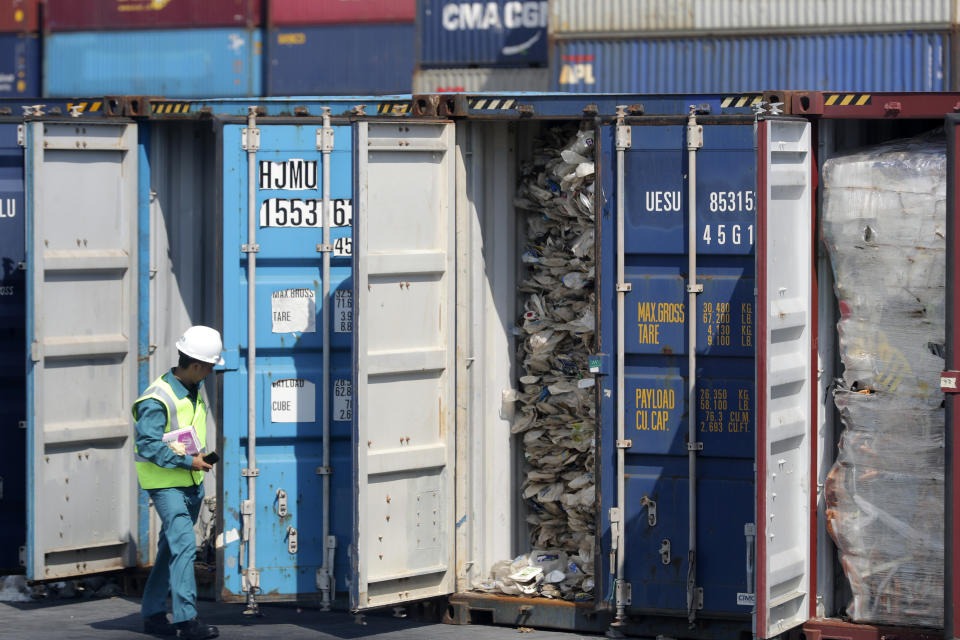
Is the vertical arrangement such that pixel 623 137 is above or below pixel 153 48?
below

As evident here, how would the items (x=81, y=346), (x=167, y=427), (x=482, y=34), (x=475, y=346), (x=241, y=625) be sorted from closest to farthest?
(x=167, y=427)
(x=241, y=625)
(x=475, y=346)
(x=81, y=346)
(x=482, y=34)

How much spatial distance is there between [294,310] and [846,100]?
134 inches

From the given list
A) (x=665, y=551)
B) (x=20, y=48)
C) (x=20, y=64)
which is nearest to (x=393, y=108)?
(x=665, y=551)

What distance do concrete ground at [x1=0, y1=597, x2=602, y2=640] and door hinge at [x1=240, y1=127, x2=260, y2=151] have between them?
9.38 ft

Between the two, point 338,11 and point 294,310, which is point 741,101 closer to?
point 294,310

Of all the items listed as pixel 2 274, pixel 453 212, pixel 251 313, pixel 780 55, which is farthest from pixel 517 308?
pixel 780 55

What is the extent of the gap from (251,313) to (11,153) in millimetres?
2147

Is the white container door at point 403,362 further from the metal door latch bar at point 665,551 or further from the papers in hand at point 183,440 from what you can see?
the metal door latch bar at point 665,551

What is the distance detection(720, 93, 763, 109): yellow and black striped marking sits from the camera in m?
7.89

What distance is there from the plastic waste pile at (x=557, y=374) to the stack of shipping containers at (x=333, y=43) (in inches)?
579

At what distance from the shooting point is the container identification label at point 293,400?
28.3 ft

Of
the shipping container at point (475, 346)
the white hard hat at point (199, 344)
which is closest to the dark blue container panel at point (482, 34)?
the shipping container at point (475, 346)

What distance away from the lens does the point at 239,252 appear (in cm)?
857

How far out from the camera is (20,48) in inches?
1004
